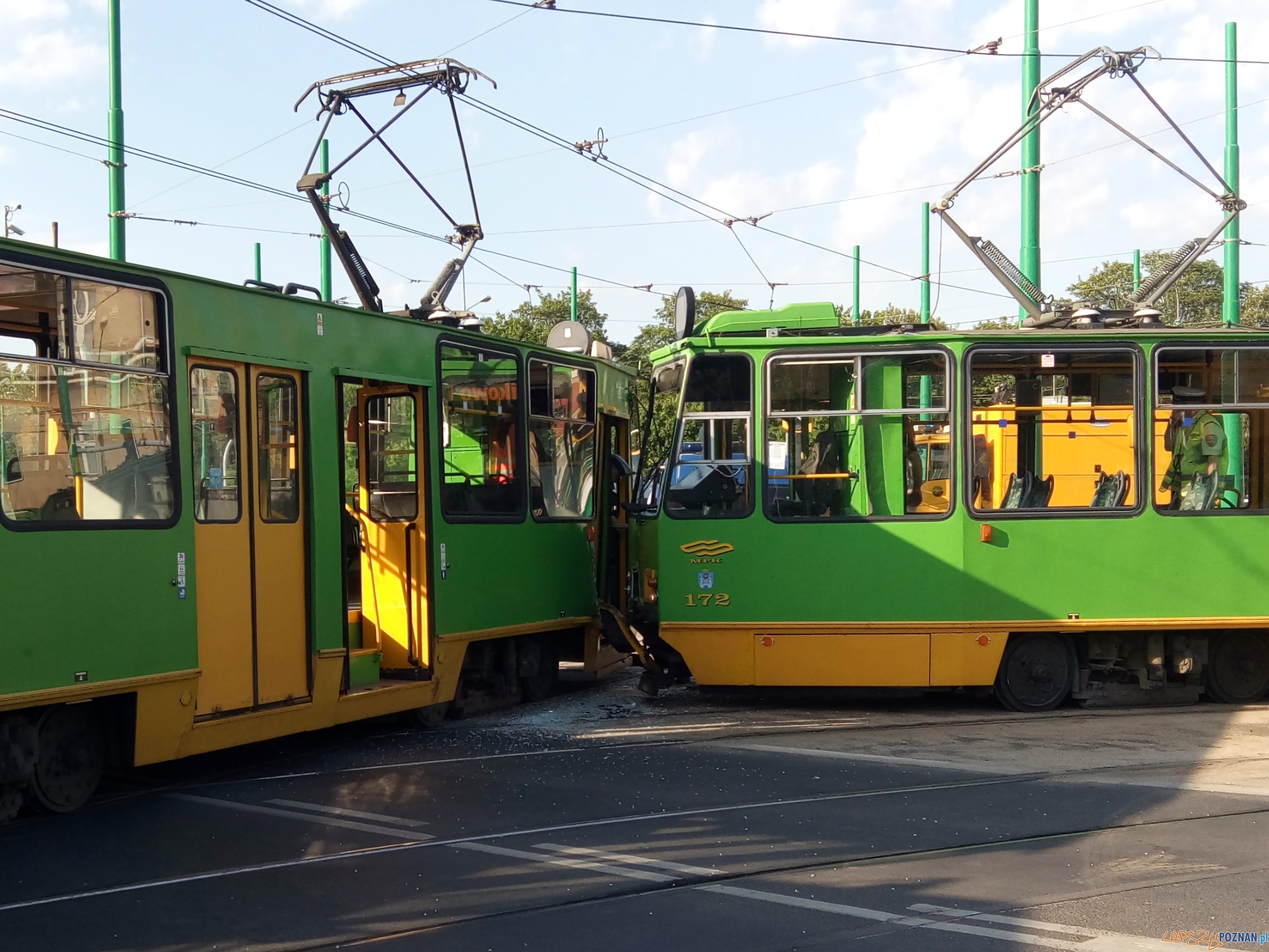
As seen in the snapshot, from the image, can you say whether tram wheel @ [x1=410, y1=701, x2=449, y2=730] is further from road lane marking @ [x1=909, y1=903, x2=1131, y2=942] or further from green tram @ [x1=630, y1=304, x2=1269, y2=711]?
road lane marking @ [x1=909, y1=903, x2=1131, y2=942]

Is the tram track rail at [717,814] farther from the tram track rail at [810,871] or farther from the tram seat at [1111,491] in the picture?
the tram seat at [1111,491]

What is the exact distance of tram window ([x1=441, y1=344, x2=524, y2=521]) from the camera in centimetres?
1000

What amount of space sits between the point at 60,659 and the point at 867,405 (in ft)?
21.0

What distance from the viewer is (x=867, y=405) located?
10578 millimetres

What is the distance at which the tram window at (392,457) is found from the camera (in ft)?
32.1

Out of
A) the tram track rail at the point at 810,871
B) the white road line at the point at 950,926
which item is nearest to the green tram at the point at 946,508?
the tram track rail at the point at 810,871

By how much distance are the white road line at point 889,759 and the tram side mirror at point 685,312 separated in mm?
3709

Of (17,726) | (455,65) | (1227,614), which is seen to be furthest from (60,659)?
(1227,614)

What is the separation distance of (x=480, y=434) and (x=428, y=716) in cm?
226

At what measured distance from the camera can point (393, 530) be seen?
32.1 feet

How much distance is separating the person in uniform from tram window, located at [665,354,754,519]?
3540 mm

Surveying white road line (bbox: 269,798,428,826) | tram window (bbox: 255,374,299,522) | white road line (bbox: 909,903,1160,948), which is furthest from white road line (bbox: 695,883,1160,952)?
tram window (bbox: 255,374,299,522)

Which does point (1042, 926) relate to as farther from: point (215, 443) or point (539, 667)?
point (539, 667)

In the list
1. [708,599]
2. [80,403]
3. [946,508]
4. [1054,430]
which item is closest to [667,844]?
[80,403]
